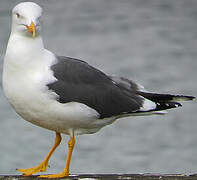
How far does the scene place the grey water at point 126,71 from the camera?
31.0ft

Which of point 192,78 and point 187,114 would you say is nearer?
point 187,114

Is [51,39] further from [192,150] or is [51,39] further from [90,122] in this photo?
[90,122]

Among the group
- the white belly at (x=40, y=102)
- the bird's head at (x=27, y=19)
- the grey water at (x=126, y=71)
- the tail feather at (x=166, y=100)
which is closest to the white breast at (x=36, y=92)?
the white belly at (x=40, y=102)

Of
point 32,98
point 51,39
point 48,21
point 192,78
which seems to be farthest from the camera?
point 48,21

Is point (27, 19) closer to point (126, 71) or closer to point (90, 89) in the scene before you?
point (90, 89)

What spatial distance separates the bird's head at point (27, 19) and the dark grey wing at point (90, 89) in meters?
0.28

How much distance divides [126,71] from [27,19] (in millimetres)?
7342

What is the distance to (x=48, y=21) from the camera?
13.5 meters

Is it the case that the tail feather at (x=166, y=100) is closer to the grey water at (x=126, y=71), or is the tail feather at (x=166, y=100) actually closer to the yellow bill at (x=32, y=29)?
the yellow bill at (x=32, y=29)

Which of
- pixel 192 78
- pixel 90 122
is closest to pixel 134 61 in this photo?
pixel 192 78

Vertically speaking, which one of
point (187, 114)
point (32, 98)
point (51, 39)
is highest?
point (51, 39)

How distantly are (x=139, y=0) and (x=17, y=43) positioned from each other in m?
10.9

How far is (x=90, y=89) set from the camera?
443 centimetres

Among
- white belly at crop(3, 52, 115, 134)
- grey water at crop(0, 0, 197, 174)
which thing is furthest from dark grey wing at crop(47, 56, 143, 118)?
grey water at crop(0, 0, 197, 174)
